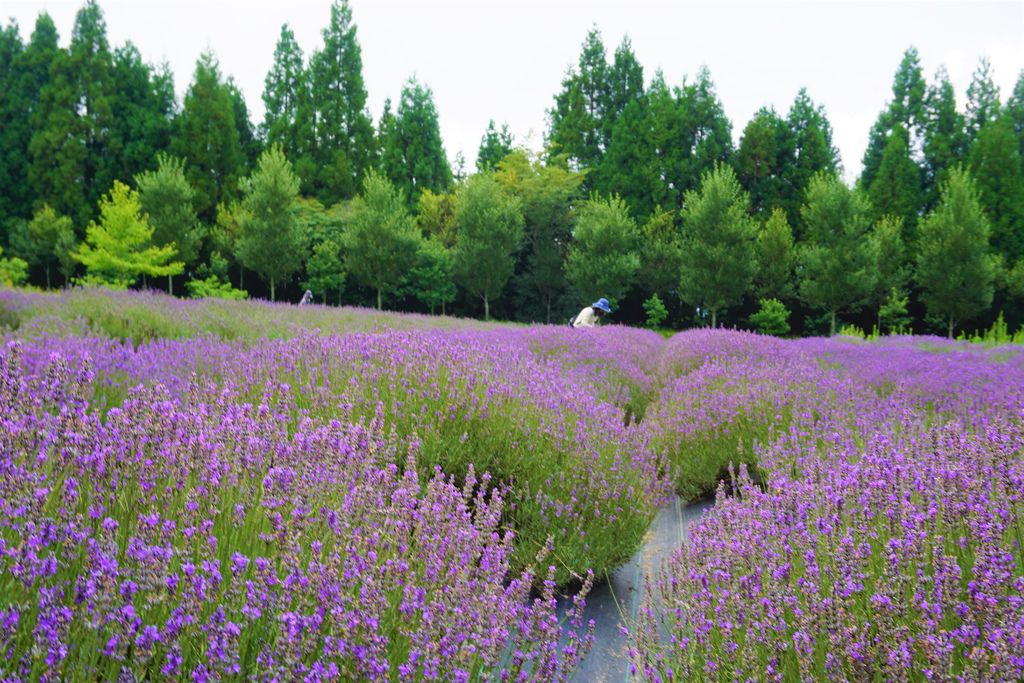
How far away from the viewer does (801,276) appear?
27.5 meters

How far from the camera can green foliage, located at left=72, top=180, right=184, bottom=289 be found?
75.8 feet

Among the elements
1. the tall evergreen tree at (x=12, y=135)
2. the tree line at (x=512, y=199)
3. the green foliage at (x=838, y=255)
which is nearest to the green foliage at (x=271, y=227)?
the tree line at (x=512, y=199)

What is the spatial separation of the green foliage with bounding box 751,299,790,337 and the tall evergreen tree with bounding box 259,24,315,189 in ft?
68.4

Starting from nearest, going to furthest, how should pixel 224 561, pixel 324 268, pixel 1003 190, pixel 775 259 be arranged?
pixel 224 561
pixel 324 268
pixel 775 259
pixel 1003 190

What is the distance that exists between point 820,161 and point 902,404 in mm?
31791

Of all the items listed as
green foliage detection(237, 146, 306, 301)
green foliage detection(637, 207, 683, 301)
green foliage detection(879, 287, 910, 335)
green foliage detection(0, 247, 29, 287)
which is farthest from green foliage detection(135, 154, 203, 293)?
green foliage detection(879, 287, 910, 335)

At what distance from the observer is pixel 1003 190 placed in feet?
96.1

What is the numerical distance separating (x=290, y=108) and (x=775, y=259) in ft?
80.9

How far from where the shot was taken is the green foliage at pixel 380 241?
24.6 metres

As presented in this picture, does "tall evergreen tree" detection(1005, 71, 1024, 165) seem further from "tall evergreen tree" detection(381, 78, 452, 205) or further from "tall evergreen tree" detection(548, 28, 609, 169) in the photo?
"tall evergreen tree" detection(381, 78, 452, 205)

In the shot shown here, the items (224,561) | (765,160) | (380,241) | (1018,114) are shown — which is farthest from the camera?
(1018,114)

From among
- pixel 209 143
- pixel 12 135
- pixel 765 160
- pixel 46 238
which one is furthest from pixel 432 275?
pixel 12 135

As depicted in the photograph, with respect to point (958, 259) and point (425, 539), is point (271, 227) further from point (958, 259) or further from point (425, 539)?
point (958, 259)

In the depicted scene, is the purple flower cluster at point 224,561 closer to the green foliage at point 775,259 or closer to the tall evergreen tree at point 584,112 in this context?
the green foliage at point 775,259
